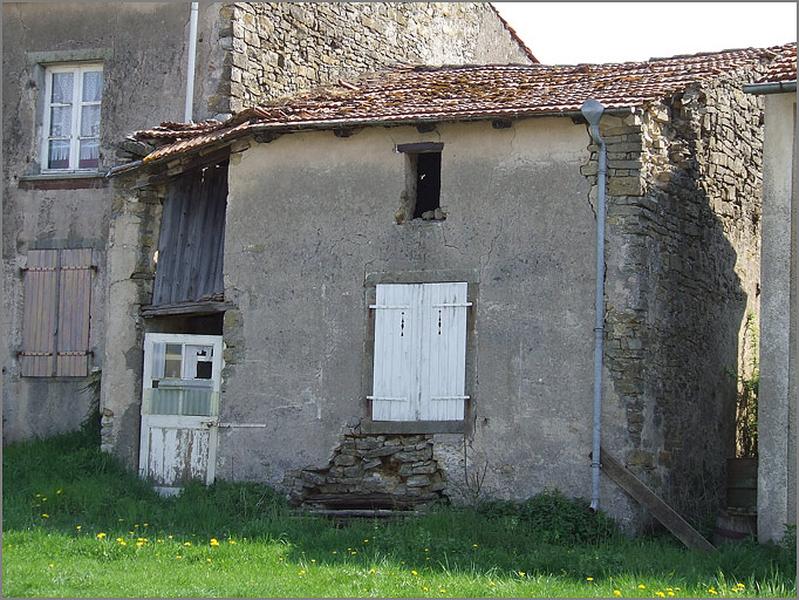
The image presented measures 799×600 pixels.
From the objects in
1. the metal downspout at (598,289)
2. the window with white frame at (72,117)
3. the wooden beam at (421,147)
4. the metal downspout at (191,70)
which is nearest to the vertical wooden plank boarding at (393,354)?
the wooden beam at (421,147)

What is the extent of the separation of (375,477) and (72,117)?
6846 millimetres

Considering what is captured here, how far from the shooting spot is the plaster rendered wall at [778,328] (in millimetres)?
Result: 11945

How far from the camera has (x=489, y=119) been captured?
13.6m

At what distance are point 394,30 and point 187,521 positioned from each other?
8707 mm

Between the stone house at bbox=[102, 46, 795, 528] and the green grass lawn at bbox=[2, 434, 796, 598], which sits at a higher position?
the stone house at bbox=[102, 46, 795, 528]

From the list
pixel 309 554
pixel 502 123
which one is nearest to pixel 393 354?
pixel 502 123

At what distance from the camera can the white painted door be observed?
14.7 meters

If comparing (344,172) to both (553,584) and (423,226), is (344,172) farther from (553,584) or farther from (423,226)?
(553,584)

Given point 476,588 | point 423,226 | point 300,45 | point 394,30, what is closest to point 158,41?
point 300,45

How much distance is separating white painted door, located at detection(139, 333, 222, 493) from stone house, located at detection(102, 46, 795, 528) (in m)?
0.03

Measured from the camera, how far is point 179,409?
49.0 ft

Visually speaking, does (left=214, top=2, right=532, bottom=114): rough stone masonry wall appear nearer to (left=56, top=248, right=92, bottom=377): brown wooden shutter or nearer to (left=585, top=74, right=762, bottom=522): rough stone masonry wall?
(left=56, top=248, right=92, bottom=377): brown wooden shutter

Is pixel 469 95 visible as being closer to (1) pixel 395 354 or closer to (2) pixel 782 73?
(1) pixel 395 354

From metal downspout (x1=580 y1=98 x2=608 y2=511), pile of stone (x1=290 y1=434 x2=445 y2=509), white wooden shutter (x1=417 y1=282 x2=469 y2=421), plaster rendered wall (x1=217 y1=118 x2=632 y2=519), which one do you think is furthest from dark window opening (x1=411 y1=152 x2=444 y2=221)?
pile of stone (x1=290 y1=434 x2=445 y2=509)
